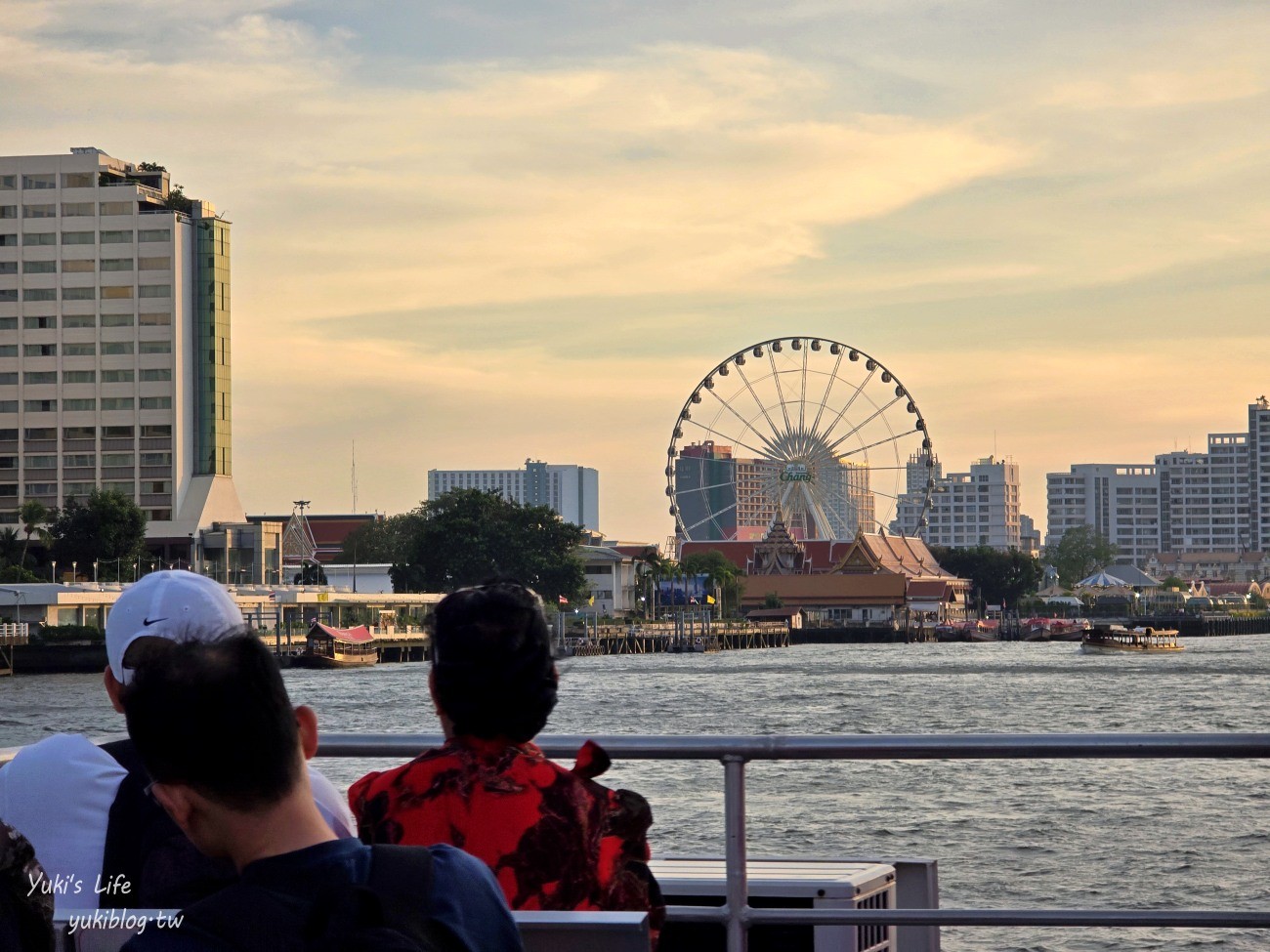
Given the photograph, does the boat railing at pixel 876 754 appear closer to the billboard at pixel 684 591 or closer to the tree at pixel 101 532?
the tree at pixel 101 532

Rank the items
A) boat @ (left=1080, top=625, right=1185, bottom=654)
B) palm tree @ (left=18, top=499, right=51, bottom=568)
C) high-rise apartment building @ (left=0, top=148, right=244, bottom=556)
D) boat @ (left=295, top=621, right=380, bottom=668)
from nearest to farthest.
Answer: boat @ (left=295, top=621, right=380, bottom=668), palm tree @ (left=18, top=499, right=51, bottom=568), high-rise apartment building @ (left=0, top=148, right=244, bottom=556), boat @ (left=1080, top=625, right=1185, bottom=654)

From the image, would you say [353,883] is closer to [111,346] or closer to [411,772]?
[411,772]

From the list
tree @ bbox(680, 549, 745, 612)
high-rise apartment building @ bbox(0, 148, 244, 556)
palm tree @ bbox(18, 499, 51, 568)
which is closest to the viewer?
palm tree @ bbox(18, 499, 51, 568)

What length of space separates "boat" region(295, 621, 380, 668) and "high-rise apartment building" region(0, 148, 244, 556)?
589 inches

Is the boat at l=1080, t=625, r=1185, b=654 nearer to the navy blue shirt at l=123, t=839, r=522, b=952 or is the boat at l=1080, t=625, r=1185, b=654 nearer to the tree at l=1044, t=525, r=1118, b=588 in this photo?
the navy blue shirt at l=123, t=839, r=522, b=952

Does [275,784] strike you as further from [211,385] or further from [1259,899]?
[211,385]

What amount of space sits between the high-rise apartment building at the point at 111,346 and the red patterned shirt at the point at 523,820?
8786 centimetres

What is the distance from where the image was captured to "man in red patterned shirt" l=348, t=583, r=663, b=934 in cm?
229

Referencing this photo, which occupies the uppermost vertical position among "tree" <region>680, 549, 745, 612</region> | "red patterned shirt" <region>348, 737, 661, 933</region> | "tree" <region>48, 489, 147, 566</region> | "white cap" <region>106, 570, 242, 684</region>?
"tree" <region>48, 489, 147, 566</region>

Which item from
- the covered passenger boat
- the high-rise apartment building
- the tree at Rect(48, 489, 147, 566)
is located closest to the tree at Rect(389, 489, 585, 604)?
the high-rise apartment building

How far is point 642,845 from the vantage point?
2.38m

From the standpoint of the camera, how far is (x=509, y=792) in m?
2.31

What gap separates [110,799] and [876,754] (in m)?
1.41

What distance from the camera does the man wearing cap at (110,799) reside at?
2105 millimetres
